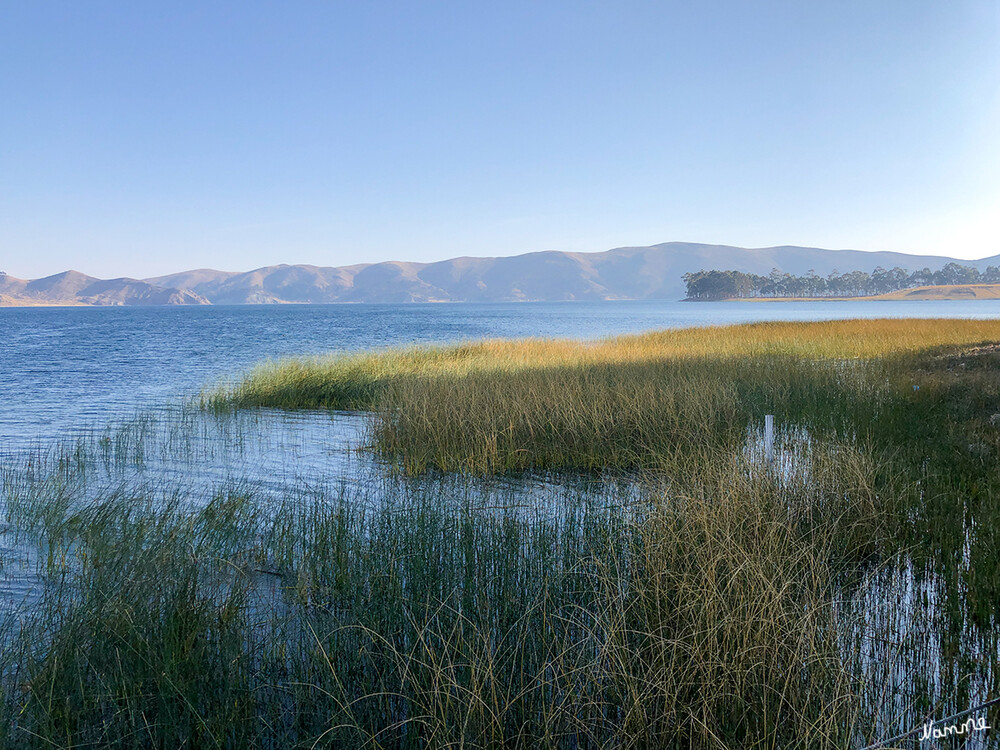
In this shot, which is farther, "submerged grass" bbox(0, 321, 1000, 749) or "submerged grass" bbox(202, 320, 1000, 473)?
"submerged grass" bbox(202, 320, 1000, 473)

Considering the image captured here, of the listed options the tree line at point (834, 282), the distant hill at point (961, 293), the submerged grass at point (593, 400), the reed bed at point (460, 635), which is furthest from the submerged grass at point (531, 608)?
the tree line at point (834, 282)

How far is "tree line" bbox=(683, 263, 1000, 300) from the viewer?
161 m

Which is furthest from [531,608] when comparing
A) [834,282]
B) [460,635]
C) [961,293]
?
[834,282]

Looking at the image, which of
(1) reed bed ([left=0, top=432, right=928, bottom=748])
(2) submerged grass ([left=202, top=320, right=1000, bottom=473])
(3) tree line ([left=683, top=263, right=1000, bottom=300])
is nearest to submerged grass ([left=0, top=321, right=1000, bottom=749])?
(1) reed bed ([left=0, top=432, right=928, bottom=748])

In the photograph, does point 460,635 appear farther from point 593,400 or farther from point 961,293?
point 961,293

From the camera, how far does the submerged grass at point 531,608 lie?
2467 mm

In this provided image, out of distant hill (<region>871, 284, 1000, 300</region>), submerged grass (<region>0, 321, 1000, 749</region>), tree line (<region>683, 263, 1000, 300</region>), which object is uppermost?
tree line (<region>683, 263, 1000, 300</region>)

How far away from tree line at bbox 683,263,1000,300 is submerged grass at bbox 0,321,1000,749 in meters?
166

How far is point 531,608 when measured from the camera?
112 inches

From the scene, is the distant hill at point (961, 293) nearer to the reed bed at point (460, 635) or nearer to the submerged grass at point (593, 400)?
the submerged grass at point (593, 400)

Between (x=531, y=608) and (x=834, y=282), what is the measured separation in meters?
182

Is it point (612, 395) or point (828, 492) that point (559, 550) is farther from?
point (612, 395)

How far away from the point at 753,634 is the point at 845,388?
8.66 m

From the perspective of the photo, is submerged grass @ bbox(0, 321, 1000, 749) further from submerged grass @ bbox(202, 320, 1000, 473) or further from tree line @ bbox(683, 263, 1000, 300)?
tree line @ bbox(683, 263, 1000, 300)
